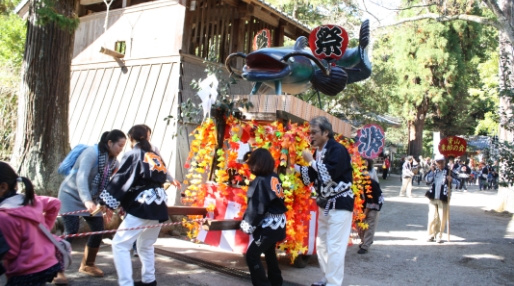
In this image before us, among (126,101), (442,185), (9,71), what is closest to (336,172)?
Result: (442,185)

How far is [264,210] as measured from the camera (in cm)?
446

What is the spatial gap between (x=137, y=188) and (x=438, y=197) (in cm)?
671

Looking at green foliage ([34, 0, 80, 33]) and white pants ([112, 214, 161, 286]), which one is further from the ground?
green foliage ([34, 0, 80, 33])

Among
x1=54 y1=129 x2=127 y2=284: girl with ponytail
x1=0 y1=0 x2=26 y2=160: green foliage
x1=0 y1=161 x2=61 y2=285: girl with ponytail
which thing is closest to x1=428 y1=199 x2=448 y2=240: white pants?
x1=54 y1=129 x2=127 y2=284: girl with ponytail

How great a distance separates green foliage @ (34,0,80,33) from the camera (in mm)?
6059

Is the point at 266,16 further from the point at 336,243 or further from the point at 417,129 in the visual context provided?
the point at 417,129

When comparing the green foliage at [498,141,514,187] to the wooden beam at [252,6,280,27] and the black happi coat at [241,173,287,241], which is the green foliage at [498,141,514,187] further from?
the wooden beam at [252,6,280,27]

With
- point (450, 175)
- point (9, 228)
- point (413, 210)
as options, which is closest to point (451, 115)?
point (413, 210)

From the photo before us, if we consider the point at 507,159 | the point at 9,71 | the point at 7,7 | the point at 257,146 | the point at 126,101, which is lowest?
the point at 257,146

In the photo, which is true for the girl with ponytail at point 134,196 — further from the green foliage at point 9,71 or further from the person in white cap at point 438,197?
the green foliage at point 9,71

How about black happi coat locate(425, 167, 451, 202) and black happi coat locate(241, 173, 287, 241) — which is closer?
black happi coat locate(241, 173, 287, 241)

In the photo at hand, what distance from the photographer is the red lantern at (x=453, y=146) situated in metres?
9.48

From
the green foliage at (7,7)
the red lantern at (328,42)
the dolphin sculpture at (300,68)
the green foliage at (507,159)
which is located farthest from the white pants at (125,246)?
the green foliage at (7,7)

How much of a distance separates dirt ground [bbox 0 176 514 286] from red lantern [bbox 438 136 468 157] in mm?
1870
